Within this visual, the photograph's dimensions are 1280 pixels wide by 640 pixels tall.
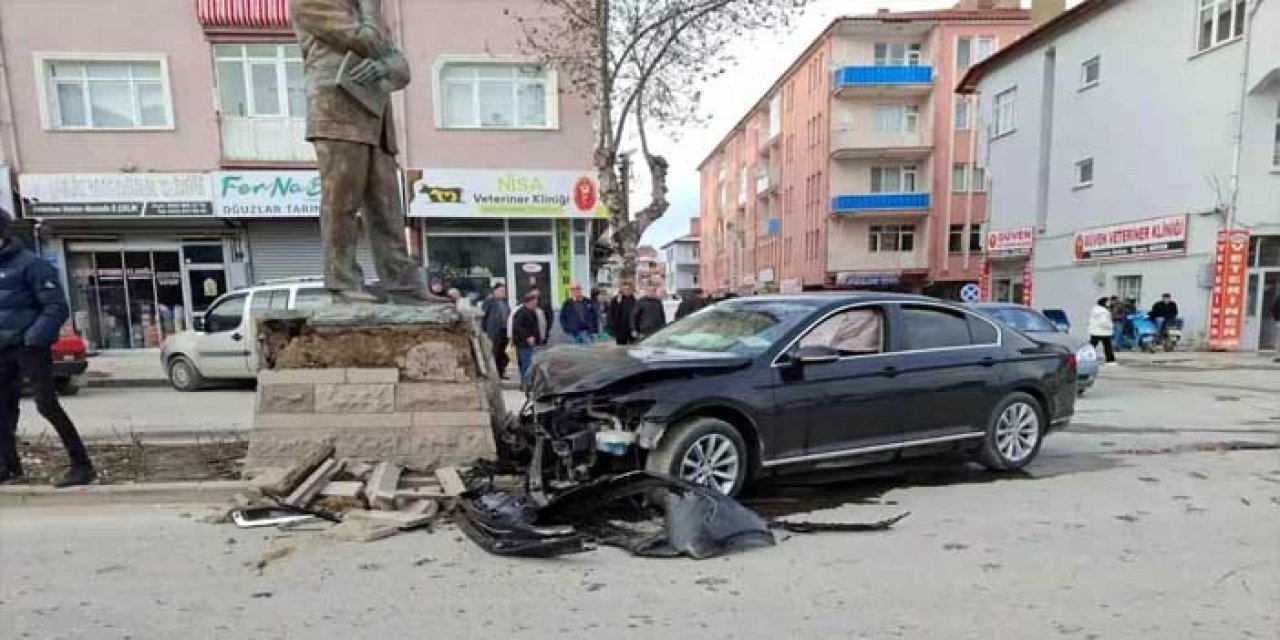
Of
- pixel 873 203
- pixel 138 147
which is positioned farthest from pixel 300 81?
pixel 873 203

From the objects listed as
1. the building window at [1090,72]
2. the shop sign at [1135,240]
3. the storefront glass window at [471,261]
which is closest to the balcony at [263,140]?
the storefront glass window at [471,261]

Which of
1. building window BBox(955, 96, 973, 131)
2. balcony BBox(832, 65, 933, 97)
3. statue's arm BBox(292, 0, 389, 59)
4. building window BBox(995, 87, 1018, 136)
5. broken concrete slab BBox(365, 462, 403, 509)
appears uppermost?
balcony BBox(832, 65, 933, 97)

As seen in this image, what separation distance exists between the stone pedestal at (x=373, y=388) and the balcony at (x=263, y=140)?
1229cm

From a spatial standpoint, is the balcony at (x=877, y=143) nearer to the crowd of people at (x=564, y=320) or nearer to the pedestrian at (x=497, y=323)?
the crowd of people at (x=564, y=320)

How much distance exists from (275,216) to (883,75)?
99.4 ft

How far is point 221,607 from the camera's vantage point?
130 inches

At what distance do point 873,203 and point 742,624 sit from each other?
3537cm

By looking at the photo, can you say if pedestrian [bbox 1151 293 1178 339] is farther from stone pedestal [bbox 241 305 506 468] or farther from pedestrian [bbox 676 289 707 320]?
stone pedestal [bbox 241 305 506 468]

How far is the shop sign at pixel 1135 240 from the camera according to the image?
18.2 metres

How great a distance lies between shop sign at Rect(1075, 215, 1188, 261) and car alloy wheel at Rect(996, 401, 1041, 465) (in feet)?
54.2

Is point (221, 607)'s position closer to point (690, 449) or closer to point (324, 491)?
point (324, 491)

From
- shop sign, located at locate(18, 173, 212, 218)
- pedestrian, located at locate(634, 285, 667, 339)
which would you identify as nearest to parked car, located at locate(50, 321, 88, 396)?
shop sign, located at locate(18, 173, 212, 218)

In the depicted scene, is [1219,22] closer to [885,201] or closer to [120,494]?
[885,201]

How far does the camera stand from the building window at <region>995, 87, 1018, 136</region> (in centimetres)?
2606
